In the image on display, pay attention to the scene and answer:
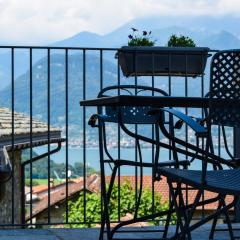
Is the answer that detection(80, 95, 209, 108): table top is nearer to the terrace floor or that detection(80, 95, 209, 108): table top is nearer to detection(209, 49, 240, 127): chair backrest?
detection(209, 49, 240, 127): chair backrest

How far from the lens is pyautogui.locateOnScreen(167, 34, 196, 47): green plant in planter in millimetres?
4953

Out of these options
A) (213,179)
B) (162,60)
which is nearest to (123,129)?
(213,179)

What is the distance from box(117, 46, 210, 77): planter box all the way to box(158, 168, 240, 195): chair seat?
6.00ft

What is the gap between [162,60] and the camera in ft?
15.1

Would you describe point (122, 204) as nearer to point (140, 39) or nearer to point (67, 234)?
point (140, 39)

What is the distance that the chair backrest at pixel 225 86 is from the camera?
2.54 m

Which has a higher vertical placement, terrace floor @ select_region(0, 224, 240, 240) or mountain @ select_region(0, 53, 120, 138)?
mountain @ select_region(0, 53, 120, 138)

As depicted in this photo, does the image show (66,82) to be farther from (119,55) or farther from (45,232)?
(45,232)

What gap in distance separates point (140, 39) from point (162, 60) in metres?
0.50

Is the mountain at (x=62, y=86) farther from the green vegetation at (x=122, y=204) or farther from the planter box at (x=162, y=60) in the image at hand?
the green vegetation at (x=122, y=204)

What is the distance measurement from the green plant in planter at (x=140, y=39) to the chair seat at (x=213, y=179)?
231 centimetres

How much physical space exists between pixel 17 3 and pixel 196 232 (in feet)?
632

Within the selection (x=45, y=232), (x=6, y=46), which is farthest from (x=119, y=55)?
(x=45, y=232)

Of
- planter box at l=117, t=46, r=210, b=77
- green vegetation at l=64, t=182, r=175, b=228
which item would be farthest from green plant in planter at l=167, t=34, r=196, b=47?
green vegetation at l=64, t=182, r=175, b=228
